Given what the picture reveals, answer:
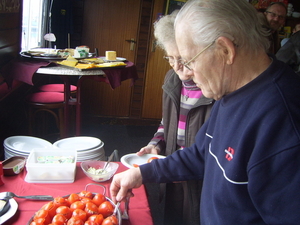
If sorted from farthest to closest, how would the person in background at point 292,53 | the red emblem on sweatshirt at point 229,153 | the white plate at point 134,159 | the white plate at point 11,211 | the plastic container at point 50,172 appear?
1. the person in background at point 292,53
2. the white plate at point 134,159
3. the plastic container at point 50,172
4. the white plate at point 11,211
5. the red emblem on sweatshirt at point 229,153

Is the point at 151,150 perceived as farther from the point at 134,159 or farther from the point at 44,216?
the point at 44,216

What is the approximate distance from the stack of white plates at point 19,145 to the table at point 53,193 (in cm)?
27

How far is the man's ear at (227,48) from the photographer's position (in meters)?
0.72

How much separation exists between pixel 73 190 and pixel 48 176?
0.40 ft

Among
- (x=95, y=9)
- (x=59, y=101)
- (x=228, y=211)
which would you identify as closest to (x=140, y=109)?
(x=95, y=9)

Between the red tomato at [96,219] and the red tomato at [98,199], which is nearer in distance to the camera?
the red tomato at [96,219]

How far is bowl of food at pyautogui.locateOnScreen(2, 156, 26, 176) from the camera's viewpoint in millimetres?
1115

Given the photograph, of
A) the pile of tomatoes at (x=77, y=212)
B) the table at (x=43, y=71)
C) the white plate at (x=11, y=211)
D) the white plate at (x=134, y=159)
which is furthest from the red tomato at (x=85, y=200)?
the table at (x=43, y=71)

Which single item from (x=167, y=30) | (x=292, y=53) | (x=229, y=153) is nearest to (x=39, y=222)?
(x=229, y=153)

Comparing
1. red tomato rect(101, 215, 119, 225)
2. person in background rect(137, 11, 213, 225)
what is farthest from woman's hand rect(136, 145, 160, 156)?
red tomato rect(101, 215, 119, 225)

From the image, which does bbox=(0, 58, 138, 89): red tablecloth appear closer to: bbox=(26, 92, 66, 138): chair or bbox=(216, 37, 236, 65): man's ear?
bbox=(26, 92, 66, 138): chair

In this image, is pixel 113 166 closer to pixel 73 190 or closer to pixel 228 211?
pixel 73 190

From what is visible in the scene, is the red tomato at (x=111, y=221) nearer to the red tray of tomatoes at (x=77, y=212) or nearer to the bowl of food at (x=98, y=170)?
the red tray of tomatoes at (x=77, y=212)

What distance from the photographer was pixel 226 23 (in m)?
0.71
